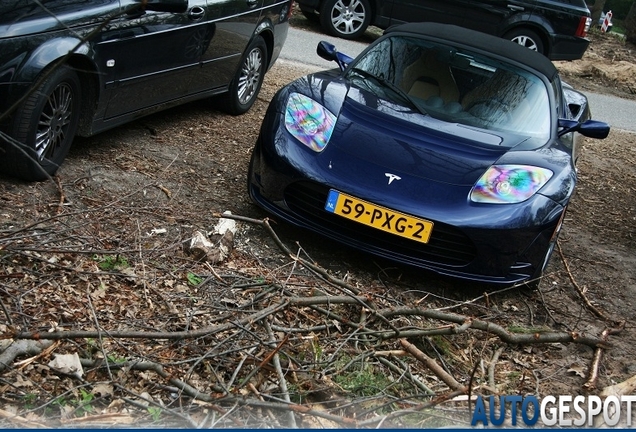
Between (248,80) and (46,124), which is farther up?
(46,124)

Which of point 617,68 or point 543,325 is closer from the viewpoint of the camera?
Result: point 543,325

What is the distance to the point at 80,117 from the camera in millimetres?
5898

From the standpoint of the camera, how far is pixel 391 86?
6211 millimetres

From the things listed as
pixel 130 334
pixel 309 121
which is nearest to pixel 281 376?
pixel 130 334

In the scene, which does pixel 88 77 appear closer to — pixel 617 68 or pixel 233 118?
pixel 233 118

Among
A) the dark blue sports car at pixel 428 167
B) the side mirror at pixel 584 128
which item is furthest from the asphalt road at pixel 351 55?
the side mirror at pixel 584 128

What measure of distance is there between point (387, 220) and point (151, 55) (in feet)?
7.33

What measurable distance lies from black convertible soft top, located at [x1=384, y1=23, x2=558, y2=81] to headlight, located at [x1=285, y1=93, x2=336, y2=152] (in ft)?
4.50

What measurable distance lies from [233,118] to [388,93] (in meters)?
2.31

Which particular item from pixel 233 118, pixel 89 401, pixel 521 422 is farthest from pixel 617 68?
pixel 89 401

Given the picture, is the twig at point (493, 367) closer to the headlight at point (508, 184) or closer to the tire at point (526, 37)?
the headlight at point (508, 184)

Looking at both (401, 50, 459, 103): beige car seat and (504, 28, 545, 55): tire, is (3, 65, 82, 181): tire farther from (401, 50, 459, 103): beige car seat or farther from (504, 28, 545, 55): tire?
(504, 28, 545, 55): tire

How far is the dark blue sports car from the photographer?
5.13 m

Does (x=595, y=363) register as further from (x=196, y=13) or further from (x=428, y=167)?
(x=196, y=13)
